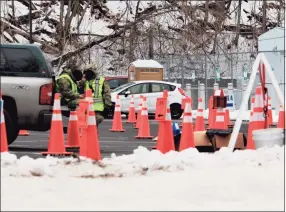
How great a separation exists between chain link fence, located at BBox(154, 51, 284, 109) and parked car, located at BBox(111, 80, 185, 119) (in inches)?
198

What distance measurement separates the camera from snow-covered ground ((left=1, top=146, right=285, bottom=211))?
23.5ft

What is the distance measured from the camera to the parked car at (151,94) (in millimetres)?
27750

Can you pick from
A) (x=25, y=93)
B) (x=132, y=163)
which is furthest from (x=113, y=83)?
(x=132, y=163)

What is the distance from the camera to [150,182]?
318 inches

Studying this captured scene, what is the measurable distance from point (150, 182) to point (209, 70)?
26.7 metres

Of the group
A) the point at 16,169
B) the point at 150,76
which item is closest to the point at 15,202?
the point at 16,169

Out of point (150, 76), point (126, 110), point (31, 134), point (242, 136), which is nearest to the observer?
point (242, 136)

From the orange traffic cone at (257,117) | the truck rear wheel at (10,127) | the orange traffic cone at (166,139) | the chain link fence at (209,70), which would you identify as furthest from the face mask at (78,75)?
the chain link fence at (209,70)

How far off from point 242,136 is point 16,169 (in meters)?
5.14

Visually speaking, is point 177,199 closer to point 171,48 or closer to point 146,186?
point 146,186

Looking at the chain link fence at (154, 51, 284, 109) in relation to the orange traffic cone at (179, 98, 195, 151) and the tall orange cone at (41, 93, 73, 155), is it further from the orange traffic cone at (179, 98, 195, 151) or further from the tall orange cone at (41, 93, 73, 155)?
the tall orange cone at (41, 93, 73, 155)

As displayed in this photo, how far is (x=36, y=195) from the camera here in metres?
7.21

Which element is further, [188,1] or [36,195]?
[188,1]

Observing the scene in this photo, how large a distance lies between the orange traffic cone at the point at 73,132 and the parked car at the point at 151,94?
47.5 feet
